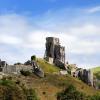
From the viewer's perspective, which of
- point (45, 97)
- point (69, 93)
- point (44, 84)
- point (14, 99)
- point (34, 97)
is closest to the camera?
point (14, 99)

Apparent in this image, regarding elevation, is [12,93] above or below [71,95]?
above

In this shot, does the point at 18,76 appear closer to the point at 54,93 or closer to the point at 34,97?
the point at 54,93

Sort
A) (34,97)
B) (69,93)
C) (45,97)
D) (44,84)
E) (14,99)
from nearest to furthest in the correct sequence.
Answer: (14,99)
(34,97)
(69,93)
(45,97)
(44,84)

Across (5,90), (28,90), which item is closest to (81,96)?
(28,90)

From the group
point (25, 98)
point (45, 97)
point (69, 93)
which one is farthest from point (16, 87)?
point (45, 97)

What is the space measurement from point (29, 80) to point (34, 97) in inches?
1659

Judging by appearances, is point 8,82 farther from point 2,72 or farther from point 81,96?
point 2,72

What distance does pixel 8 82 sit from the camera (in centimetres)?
15325

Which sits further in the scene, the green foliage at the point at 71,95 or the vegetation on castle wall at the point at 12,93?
the green foliage at the point at 71,95

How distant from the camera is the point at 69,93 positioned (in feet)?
541

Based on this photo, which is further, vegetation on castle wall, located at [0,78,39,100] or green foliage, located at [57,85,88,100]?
green foliage, located at [57,85,88,100]

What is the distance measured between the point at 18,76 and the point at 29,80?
3.77m

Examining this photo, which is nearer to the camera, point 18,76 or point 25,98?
point 25,98

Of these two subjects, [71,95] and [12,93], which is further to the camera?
[71,95]
